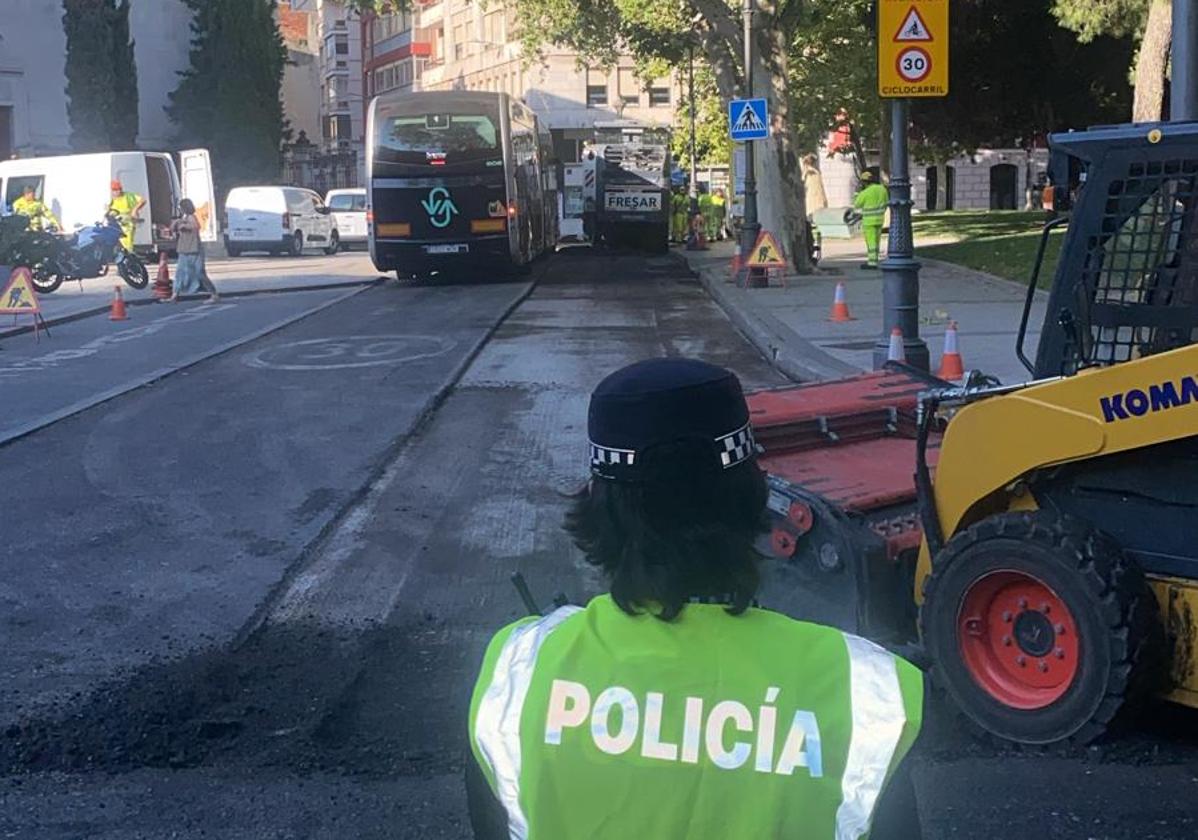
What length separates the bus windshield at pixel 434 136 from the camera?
27.0m

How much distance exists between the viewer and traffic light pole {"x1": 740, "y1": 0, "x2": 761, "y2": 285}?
26.2 metres

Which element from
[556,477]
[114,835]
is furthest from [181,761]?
[556,477]

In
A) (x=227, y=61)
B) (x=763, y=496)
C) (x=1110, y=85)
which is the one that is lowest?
(x=763, y=496)

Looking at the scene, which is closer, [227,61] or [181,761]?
[181,761]

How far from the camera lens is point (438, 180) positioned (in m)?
27.1

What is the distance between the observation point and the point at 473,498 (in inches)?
363

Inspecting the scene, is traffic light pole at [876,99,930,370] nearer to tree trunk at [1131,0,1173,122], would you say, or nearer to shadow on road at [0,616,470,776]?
shadow on road at [0,616,470,776]

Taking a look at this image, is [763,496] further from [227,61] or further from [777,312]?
[227,61]

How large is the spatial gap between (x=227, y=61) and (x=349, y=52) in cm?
5203

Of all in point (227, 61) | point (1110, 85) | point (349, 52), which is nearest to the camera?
point (1110, 85)

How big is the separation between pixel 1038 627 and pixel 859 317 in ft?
47.8

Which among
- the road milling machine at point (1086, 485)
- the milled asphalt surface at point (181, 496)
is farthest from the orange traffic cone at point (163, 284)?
the road milling machine at point (1086, 485)

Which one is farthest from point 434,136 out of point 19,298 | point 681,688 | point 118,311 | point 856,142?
point 856,142

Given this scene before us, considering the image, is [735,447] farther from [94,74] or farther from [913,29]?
[94,74]
